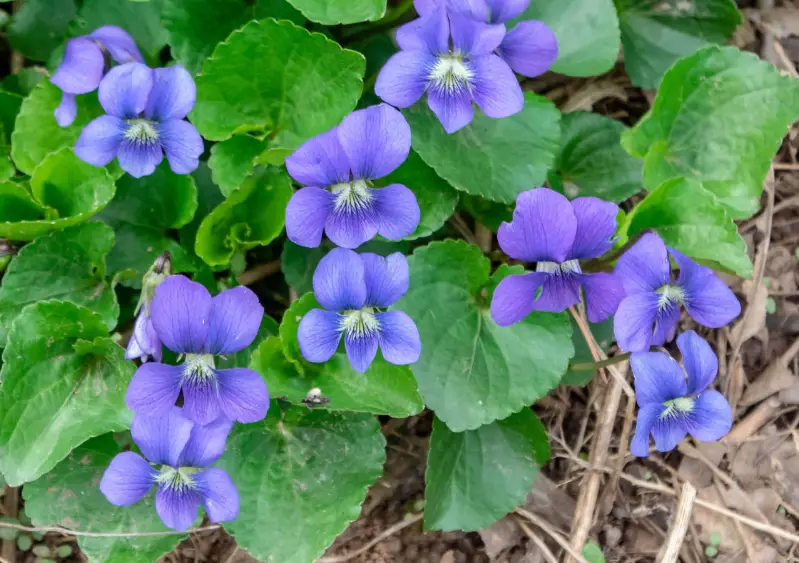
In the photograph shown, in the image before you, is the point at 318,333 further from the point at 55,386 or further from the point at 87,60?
the point at 87,60

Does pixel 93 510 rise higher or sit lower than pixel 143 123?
lower

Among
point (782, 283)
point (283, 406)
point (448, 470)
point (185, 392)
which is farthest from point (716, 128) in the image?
point (185, 392)

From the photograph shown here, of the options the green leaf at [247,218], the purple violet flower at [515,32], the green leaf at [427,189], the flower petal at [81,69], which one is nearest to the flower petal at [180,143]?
the green leaf at [247,218]

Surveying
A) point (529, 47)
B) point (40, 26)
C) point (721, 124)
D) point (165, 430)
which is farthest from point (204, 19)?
point (721, 124)

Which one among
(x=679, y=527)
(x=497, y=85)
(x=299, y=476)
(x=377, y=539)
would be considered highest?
(x=497, y=85)

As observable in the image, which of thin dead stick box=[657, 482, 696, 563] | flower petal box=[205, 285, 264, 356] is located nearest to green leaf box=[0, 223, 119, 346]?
flower petal box=[205, 285, 264, 356]

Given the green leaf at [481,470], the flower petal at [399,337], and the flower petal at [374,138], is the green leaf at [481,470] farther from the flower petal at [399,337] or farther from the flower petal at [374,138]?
the flower petal at [374,138]

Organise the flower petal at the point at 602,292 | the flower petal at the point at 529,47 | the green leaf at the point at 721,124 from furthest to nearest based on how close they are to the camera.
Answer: the green leaf at the point at 721,124 < the flower petal at the point at 529,47 < the flower petal at the point at 602,292
